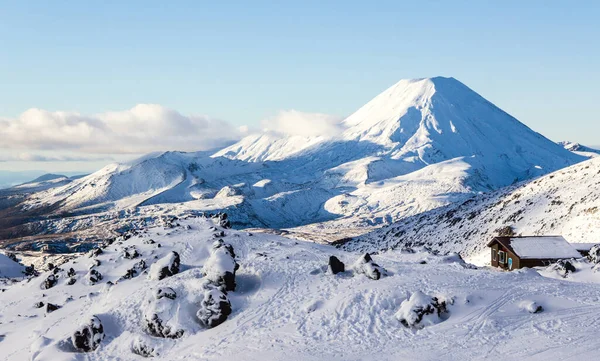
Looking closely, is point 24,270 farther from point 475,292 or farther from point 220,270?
point 475,292

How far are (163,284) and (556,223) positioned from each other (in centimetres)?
5759

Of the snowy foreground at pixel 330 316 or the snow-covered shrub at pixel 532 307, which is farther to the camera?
the snow-covered shrub at pixel 532 307

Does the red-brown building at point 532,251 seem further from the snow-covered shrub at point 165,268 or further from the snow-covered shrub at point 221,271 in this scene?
the snow-covered shrub at point 165,268

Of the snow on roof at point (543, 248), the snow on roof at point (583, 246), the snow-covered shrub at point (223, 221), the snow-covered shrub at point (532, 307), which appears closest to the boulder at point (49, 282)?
the snow-covered shrub at point (223, 221)

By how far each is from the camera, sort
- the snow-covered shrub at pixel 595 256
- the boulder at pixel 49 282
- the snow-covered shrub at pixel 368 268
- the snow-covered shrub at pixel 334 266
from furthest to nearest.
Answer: the boulder at pixel 49 282 → the snow-covered shrub at pixel 595 256 → the snow-covered shrub at pixel 334 266 → the snow-covered shrub at pixel 368 268

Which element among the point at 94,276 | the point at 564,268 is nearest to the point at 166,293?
the point at 94,276

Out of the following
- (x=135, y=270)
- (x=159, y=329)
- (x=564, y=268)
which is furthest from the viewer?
(x=135, y=270)

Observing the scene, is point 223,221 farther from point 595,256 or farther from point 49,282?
point 595,256

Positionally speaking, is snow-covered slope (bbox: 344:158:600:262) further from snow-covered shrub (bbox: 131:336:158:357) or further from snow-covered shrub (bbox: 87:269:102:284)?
snow-covered shrub (bbox: 131:336:158:357)

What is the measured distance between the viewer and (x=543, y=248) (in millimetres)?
52094

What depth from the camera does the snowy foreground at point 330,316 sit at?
24.4 metres

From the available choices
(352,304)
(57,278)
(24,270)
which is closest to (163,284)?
(352,304)

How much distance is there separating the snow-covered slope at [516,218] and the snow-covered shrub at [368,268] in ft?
126

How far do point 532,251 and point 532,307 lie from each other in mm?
27517
